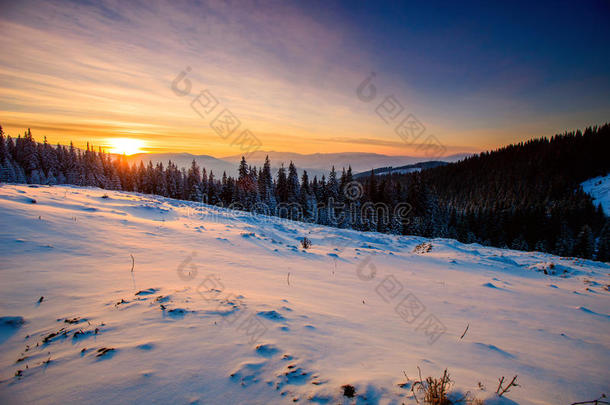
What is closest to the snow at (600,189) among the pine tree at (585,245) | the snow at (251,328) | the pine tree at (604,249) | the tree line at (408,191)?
the tree line at (408,191)

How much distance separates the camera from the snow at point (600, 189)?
77537 mm

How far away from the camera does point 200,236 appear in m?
9.64

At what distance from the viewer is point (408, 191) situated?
4916cm

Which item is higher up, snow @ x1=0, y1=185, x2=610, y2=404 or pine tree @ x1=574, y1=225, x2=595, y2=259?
snow @ x1=0, y1=185, x2=610, y2=404

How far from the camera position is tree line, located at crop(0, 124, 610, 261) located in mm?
46844

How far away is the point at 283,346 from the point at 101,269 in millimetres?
4625

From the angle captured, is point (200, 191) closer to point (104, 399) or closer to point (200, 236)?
point (200, 236)

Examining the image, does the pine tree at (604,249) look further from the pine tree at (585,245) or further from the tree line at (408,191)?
the pine tree at (585,245)

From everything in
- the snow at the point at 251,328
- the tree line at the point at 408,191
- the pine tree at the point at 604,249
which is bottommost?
the pine tree at the point at 604,249

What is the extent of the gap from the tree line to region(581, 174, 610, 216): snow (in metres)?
3.60

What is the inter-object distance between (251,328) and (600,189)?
139 m

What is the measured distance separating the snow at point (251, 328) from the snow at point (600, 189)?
11353 centimetres

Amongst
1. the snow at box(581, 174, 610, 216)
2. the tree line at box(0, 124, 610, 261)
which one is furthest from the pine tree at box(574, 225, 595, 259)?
the snow at box(581, 174, 610, 216)

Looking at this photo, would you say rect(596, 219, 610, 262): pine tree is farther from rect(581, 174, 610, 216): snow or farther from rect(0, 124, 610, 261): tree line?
rect(581, 174, 610, 216): snow
